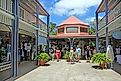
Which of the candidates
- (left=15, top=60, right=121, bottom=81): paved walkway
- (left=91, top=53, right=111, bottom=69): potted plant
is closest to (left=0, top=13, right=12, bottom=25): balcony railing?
(left=15, top=60, right=121, bottom=81): paved walkway

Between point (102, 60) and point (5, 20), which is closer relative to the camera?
point (5, 20)

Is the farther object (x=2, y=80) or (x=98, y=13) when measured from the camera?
(x=98, y=13)

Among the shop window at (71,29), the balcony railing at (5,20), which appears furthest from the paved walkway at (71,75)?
the shop window at (71,29)

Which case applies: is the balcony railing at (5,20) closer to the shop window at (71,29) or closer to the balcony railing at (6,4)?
the balcony railing at (6,4)

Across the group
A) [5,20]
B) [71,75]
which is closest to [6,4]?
[5,20]

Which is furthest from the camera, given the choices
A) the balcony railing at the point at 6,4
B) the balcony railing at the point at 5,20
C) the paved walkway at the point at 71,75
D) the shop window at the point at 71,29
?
the shop window at the point at 71,29

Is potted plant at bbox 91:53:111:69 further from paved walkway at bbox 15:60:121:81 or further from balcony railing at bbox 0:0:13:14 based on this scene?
balcony railing at bbox 0:0:13:14

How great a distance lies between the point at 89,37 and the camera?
28.5 m

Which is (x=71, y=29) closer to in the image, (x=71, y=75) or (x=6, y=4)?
(x=71, y=75)

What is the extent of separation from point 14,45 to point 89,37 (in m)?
18.5

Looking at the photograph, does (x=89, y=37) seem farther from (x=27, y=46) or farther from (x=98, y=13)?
(x=27, y=46)

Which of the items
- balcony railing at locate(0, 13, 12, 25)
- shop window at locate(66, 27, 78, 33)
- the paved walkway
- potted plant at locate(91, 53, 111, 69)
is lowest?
the paved walkway

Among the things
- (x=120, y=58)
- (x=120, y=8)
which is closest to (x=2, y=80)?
(x=120, y=8)

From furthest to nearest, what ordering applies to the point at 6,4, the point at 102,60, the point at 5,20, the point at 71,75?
the point at 102,60
the point at 71,75
the point at 5,20
the point at 6,4
